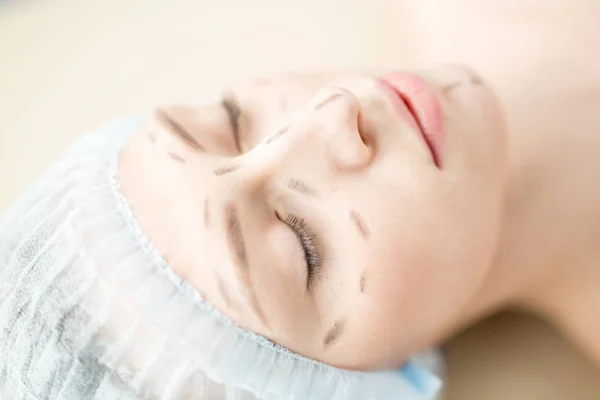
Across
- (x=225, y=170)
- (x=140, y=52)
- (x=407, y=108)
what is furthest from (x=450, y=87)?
(x=140, y=52)

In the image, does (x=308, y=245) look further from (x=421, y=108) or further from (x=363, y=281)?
(x=421, y=108)

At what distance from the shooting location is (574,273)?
2.97 feet

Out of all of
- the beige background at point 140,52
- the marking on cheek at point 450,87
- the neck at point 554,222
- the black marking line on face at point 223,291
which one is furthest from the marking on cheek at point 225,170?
the beige background at point 140,52

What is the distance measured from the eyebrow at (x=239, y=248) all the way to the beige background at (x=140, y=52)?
64 cm

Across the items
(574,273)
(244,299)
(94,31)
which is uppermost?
(94,31)

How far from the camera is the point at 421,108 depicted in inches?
29.2

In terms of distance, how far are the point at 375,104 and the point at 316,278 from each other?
20 centimetres

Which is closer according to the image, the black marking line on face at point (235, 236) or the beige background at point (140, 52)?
the black marking line on face at point (235, 236)

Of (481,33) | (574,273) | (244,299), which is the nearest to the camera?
(244,299)

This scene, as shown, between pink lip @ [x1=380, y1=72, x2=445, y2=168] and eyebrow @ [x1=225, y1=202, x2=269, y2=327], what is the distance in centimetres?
22

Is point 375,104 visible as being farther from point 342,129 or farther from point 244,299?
point 244,299

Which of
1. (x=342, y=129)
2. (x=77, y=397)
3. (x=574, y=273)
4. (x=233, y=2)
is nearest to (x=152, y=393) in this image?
(x=77, y=397)

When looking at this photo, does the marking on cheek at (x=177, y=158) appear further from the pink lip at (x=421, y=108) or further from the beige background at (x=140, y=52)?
the beige background at (x=140, y=52)

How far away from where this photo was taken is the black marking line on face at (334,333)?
72cm
